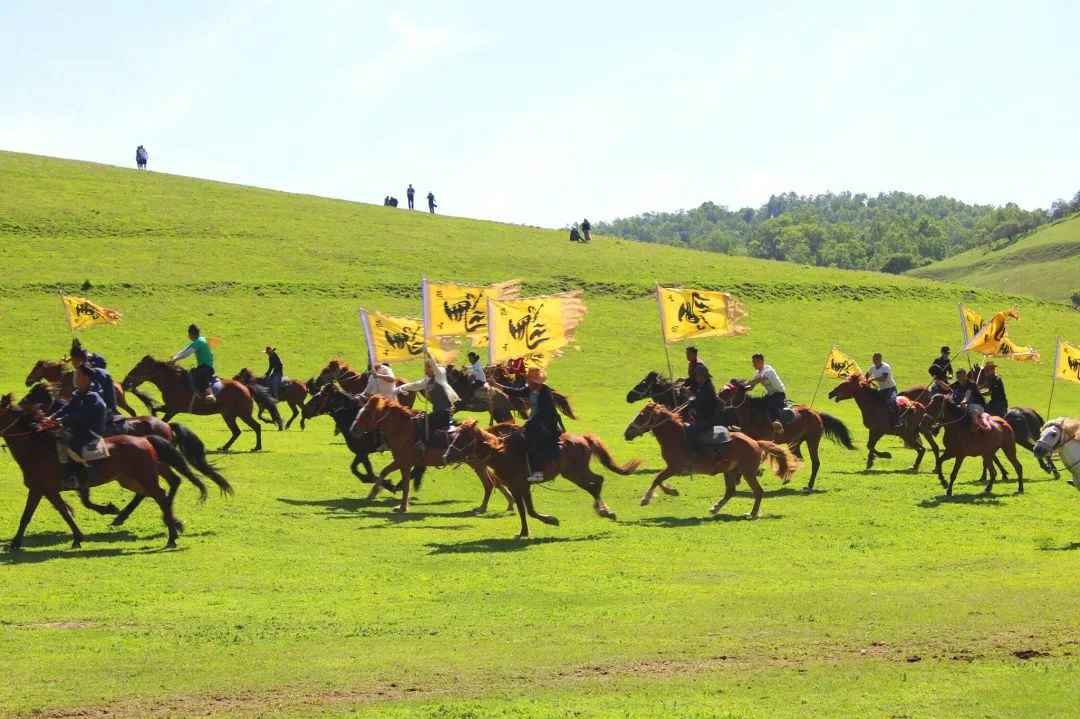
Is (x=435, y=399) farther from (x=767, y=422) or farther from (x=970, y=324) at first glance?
(x=970, y=324)

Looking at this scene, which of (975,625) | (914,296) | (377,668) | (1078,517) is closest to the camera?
(377,668)

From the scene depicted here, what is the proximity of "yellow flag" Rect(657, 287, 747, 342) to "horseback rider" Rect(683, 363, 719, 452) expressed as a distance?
15.3 ft

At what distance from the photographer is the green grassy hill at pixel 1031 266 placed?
116938 millimetres

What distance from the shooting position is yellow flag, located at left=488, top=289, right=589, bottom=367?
2488cm

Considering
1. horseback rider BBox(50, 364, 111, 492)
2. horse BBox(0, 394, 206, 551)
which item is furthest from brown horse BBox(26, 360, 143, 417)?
horseback rider BBox(50, 364, 111, 492)

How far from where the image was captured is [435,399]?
23.9 metres

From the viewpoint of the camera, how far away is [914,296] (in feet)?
247

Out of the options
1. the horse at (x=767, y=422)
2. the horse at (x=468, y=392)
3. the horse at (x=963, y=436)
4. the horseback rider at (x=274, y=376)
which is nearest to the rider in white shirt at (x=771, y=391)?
the horse at (x=767, y=422)

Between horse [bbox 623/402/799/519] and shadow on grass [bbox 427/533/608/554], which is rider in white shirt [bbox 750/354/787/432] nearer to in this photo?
horse [bbox 623/402/799/519]

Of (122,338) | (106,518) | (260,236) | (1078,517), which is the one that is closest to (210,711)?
(106,518)

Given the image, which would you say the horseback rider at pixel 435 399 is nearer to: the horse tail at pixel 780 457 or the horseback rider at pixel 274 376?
the horse tail at pixel 780 457

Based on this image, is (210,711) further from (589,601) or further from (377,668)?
(589,601)

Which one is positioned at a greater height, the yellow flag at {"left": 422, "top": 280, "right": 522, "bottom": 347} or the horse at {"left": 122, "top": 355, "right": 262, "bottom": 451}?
the yellow flag at {"left": 422, "top": 280, "right": 522, "bottom": 347}

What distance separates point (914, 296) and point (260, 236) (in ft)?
120
